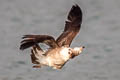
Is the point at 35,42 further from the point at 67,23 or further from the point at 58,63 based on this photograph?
the point at 67,23

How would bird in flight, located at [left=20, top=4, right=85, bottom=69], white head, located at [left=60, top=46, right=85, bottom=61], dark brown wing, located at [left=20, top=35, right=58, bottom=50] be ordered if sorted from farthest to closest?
white head, located at [left=60, top=46, right=85, bottom=61]
bird in flight, located at [left=20, top=4, right=85, bottom=69]
dark brown wing, located at [left=20, top=35, right=58, bottom=50]

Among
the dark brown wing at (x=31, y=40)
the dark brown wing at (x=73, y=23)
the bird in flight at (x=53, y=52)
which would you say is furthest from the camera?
the dark brown wing at (x=73, y=23)

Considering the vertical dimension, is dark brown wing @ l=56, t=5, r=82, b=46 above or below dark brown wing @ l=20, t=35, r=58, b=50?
above

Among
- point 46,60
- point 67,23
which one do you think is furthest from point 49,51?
point 67,23

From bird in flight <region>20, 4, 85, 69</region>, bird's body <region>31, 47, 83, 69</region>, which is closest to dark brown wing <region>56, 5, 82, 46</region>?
bird in flight <region>20, 4, 85, 69</region>

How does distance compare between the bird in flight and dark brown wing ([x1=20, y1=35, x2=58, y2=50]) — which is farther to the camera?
the bird in flight

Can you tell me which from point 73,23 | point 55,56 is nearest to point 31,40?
point 55,56

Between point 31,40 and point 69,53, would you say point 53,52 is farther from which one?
point 31,40

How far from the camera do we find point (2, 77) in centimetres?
1991

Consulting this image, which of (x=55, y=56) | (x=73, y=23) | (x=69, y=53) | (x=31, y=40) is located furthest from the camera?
(x=73, y=23)

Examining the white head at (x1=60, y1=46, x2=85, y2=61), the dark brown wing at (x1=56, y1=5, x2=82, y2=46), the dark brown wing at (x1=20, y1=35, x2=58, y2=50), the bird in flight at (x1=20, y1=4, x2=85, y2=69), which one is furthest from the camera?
the dark brown wing at (x1=56, y1=5, x2=82, y2=46)

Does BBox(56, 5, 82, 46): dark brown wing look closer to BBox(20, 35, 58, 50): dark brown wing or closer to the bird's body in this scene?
the bird's body

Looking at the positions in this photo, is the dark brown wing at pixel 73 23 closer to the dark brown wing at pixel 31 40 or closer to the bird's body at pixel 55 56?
the bird's body at pixel 55 56

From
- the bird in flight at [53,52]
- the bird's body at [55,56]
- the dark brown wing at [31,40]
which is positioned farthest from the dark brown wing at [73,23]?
the dark brown wing at [31,40]
